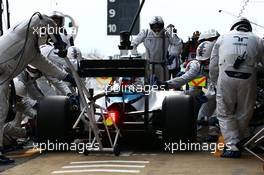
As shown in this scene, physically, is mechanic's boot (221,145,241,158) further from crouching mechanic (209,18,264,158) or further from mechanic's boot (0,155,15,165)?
mechanic's boot (0,155,15,165)

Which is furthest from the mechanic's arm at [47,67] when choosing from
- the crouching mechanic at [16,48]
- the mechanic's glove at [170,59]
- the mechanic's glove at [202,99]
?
the mechanic's glove at [170,59]

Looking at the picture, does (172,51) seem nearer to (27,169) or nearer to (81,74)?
(81,74)

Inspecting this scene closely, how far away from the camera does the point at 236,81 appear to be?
24.4 feet

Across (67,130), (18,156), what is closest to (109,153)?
(67,130)

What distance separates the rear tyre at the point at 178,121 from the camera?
7.45 meters

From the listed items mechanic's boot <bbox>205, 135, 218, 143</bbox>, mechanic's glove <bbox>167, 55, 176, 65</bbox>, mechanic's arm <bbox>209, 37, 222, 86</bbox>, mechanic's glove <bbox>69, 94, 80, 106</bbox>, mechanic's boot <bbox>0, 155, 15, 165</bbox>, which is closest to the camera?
mechanic's boot <bbox>0, 155, 15, 165</bbox>

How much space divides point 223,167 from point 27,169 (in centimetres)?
201

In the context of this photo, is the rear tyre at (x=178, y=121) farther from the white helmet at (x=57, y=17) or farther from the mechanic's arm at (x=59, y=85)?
the white helmet at (x=57, y=17)

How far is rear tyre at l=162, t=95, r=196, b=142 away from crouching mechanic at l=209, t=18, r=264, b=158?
17.2 inches

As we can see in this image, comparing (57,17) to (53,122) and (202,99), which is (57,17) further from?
(202,99)

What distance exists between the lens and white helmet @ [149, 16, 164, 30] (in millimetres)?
11164


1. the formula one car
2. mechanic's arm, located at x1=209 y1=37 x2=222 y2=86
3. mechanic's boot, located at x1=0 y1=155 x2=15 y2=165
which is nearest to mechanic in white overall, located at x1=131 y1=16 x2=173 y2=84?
mechanic's arm, located at x1=209 y1=37 x2=222 y2=86

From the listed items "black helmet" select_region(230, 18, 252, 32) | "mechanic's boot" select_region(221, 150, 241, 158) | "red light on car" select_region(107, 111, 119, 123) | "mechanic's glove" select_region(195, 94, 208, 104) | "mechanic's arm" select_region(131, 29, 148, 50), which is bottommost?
"mechanic's boot" select_region(221, 150, 241, 158)

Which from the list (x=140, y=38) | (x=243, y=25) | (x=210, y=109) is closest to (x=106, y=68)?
(x=243, y=25)
